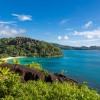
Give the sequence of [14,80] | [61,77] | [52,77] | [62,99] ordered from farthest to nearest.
Answer: [61,77] < [52,77] < [14,80] < [62,99]

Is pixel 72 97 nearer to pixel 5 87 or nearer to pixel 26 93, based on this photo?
pixel 26 93

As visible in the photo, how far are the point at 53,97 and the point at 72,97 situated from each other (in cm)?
268

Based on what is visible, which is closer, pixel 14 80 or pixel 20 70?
pixel 14 80

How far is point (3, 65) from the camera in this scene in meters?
40.9

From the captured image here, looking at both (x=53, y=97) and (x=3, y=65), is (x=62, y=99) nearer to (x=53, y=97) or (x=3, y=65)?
(x=53, y=97)

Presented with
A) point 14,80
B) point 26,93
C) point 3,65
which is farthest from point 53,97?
point 3,65

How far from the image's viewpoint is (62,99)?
17.3m

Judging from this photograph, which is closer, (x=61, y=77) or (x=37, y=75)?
(x=37, y=75)

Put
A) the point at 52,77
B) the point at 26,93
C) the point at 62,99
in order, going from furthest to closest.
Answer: the point at 52,77 < the point at 26,93 < the point at 62,99

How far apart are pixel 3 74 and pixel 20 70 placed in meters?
5.87

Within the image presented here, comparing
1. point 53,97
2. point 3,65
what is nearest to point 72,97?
point 53,97

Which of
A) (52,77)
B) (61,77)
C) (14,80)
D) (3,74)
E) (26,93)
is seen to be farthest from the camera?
(61,77)

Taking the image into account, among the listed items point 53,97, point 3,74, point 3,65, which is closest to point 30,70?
point 3,65

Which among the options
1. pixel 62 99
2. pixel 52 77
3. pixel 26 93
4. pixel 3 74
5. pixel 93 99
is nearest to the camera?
pixel 93 99
